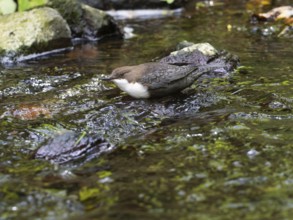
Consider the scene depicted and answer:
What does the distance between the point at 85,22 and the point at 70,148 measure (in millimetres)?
6395

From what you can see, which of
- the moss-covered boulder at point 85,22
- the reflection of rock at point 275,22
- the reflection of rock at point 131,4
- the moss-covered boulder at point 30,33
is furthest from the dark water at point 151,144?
A: the reflection of rock at point 131,4

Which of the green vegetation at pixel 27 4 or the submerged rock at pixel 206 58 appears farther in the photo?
the green vegetation at pixel 27 4

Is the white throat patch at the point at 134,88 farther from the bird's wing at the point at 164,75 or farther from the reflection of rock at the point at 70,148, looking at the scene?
the reflection of rock at the point at 70,148

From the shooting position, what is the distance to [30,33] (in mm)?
8922

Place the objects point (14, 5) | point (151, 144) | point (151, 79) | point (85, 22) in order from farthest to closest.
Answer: point (85, 22) → point (14, 5) → point (151, 79) → point (151, 144)

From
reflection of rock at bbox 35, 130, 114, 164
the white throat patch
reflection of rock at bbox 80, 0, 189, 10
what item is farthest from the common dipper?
reflection of rock at bbox 80, 0, 189, 10

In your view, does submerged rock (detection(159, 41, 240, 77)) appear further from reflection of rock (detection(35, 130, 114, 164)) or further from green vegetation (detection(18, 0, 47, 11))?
green vegetation (detection(18, 0, 47, 11))

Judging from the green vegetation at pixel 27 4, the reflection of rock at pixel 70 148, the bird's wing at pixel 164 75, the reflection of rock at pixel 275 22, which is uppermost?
the green vegetation at pixel 27 4

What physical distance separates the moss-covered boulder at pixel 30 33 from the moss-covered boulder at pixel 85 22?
34.4 inches

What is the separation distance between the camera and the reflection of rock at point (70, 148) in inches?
175

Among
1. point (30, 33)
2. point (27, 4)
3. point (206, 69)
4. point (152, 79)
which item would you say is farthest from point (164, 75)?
point (27, 4)

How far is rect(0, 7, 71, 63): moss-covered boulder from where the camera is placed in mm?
8773

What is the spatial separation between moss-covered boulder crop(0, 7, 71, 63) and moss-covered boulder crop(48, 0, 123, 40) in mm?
875

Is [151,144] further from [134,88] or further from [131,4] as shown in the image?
[131,4]
